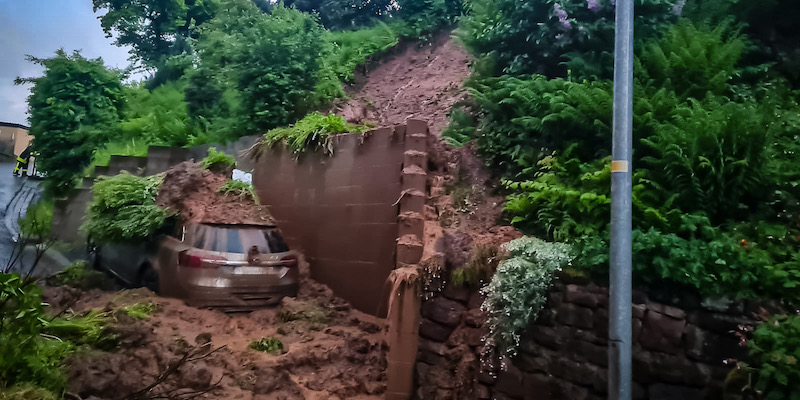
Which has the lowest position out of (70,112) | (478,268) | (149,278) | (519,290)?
(149,278)

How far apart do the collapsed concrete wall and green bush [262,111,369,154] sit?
135mm

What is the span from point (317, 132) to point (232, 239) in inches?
73.4

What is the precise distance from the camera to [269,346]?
534 centimetres

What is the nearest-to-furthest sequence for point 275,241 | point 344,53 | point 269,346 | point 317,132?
1. point 269,346
2. point 275,241
3. point 317,132
4. point 344,53

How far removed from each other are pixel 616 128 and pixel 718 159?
4.58ft

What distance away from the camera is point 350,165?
6430 millimetres

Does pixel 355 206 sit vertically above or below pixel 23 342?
above

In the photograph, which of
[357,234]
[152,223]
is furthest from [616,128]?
[152,223]

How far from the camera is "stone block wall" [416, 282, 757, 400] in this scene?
330 cm

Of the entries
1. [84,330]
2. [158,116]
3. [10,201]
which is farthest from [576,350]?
[158,116]

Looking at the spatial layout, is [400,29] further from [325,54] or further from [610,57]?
[610,57]

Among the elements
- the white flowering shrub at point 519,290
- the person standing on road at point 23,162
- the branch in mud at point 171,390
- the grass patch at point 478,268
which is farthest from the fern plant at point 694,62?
the person standing on road at point 23,162

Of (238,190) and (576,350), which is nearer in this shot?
(576,350)

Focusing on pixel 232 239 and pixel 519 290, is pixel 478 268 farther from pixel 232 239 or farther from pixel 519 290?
pixel 232 239
